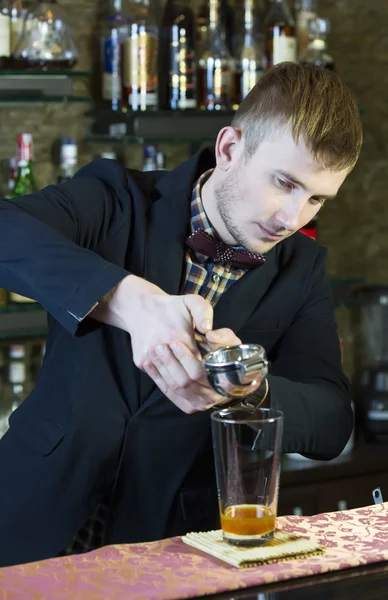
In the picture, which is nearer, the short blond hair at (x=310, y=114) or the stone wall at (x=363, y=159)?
the short blond hair at (x=310, y=114)

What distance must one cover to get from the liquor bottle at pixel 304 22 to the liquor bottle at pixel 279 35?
3cm

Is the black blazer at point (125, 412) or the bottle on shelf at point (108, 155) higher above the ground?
the bottle on shelf at point (108, 155)

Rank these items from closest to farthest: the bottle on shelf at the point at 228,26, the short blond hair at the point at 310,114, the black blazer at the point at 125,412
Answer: the short blond hair at the point at 310,114 → the black blazer at the point at 125,412 → the bottle on shelf at the point at 228,26

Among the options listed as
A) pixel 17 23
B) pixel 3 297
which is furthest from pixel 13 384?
pixel 17 23

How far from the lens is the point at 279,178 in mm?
1631

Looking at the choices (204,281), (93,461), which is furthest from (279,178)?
(93,461)

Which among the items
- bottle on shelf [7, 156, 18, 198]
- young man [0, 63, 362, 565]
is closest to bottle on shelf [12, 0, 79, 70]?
bottle on shelf [7, 156, 18, 198]

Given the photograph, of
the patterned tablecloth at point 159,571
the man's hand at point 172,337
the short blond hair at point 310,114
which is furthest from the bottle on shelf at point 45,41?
the patterned tablecloth at point 159,571

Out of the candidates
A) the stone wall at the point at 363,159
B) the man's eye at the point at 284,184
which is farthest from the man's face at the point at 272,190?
the stone wall at the point at 363,159

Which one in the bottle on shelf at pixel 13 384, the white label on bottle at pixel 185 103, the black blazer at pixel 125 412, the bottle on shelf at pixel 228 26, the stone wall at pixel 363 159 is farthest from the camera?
the stone wall at pixel 363 159

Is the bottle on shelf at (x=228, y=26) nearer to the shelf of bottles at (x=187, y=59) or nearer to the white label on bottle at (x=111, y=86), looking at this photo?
the shelf of bottles at (x=187, y=59)

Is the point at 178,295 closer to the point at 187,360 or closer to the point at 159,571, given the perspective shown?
the point at 187,360

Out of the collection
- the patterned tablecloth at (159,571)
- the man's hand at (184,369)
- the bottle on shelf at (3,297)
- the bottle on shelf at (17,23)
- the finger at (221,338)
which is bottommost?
the patterned tablecloth at (159,571)

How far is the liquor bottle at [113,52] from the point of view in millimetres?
2645
